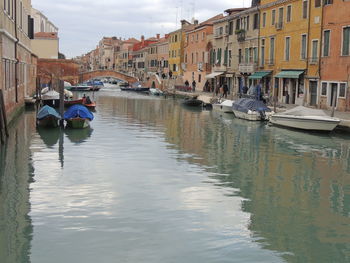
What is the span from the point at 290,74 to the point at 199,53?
23477 millimetres

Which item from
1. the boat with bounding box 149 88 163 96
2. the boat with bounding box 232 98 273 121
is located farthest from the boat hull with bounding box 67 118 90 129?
the boat with bounding box 149 88 163 96

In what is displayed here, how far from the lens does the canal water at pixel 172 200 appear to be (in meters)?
7.09

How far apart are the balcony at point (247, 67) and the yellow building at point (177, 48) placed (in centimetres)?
2187

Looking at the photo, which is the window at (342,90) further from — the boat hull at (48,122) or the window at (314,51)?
the boat hull at (48,122)

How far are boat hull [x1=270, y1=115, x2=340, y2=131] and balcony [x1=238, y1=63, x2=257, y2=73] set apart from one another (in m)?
13.1

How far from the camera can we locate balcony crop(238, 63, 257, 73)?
118 ft

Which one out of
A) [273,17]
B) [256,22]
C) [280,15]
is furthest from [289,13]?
[256,22]

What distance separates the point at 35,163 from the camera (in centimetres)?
1343

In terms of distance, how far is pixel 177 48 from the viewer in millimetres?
63500

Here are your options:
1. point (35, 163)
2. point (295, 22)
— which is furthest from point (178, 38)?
point (35, 163)

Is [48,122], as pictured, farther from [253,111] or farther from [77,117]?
[253,111]

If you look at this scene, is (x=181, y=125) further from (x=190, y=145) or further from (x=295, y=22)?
(x=295, y=22)

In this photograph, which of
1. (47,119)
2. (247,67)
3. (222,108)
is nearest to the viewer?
(47,119)

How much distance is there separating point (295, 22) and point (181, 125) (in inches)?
405
